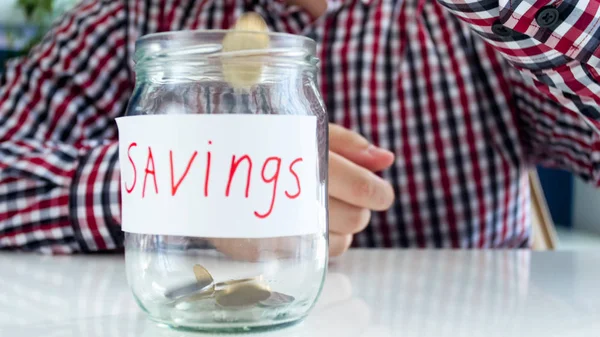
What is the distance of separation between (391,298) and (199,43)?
0.20 meters

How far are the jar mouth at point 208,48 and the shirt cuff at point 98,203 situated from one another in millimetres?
312

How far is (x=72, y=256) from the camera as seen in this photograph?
0.62 metres

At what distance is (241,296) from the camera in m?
0.31

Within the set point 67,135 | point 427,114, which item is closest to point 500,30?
point 427,114

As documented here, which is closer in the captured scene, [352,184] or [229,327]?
[229,327]

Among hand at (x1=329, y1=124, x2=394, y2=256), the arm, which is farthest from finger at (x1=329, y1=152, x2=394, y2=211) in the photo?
the arm

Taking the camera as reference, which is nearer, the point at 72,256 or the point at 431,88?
the point at 72,256

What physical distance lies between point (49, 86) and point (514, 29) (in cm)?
60

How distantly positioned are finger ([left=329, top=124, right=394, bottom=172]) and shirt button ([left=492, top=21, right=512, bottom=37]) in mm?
145

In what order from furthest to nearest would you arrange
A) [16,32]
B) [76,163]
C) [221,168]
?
[16,32]
[76,163]
[221,168]

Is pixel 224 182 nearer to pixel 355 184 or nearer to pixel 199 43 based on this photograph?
pixel 199 43

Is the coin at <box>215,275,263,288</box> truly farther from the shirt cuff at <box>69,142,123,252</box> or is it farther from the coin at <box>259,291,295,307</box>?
the shirt cuff at <box>69,142,123,252</box>

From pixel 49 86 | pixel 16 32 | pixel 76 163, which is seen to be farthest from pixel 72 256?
A: pixel 16 32

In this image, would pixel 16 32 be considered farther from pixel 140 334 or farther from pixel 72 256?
pixel 140 334
